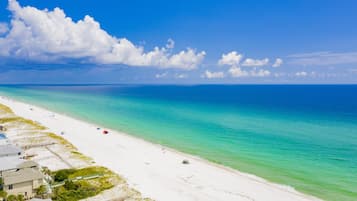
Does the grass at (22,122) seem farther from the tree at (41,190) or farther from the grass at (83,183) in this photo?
the tree at (41,190)

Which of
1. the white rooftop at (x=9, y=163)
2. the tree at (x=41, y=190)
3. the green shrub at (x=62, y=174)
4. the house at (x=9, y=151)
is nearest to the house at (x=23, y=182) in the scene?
the tree at (x=41, y=190)

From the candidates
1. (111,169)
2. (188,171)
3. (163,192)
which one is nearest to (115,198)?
(163,192)

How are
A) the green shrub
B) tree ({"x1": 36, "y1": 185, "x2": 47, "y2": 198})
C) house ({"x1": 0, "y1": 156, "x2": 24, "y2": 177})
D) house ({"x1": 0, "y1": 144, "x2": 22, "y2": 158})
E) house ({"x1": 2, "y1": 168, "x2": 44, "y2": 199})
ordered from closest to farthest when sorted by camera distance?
house ({"x1": 2, "y1": 168, "x2": 44, "y2": 199}) → tree ({"x1": 36, "y1": 185, "x2": 47, "y2": 198}) → house ({"x1": 0, "y1": 156, "x2": 24, "y2": 177}) → the green shrub → house ({"x1": 0, "y1": 144, "x2": 22, "y2": 158})

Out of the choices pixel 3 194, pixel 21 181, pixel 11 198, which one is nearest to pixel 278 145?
pixel 21 181

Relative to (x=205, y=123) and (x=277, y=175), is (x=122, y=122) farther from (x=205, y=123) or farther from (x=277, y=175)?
(x=277, y=175)

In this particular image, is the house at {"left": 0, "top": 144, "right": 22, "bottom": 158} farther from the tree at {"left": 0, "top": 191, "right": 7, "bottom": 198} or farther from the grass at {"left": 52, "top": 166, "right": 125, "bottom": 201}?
the tree at {"left": 0, "top": 191, "right": 7, "bottom": 198}

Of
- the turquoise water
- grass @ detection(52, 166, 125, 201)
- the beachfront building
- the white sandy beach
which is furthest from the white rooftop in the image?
the turquoise water
